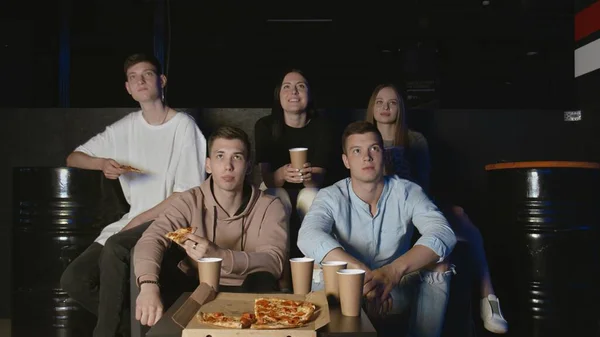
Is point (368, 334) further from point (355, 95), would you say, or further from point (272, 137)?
point (355, 95)

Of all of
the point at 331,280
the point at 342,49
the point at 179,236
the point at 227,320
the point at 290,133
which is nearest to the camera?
the point at 227,320

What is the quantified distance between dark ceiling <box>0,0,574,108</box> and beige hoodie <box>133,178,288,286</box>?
17.6 feet

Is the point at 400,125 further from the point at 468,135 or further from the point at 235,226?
the point at 235,226

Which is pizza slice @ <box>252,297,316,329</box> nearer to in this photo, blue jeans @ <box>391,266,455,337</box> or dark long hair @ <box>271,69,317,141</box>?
blue jeans @ <box>391,266,455,337</box>

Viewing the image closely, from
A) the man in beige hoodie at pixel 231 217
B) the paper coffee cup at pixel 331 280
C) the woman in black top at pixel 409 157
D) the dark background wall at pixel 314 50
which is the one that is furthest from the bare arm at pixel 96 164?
the dark background wall at pixel 314 50

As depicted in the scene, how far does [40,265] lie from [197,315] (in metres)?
1.99

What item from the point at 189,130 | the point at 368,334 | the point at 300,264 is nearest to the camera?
the point at 368,334

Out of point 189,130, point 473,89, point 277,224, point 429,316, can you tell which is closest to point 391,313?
point 429,316

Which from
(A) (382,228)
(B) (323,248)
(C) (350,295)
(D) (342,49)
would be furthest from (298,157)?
(D) (342,49)

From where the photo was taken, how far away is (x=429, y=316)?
295cm

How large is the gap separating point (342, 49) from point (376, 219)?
6.66 meters

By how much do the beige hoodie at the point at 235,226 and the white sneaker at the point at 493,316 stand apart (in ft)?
3.93

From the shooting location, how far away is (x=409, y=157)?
3.81 m

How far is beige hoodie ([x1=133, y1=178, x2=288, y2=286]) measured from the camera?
8.94 ft
